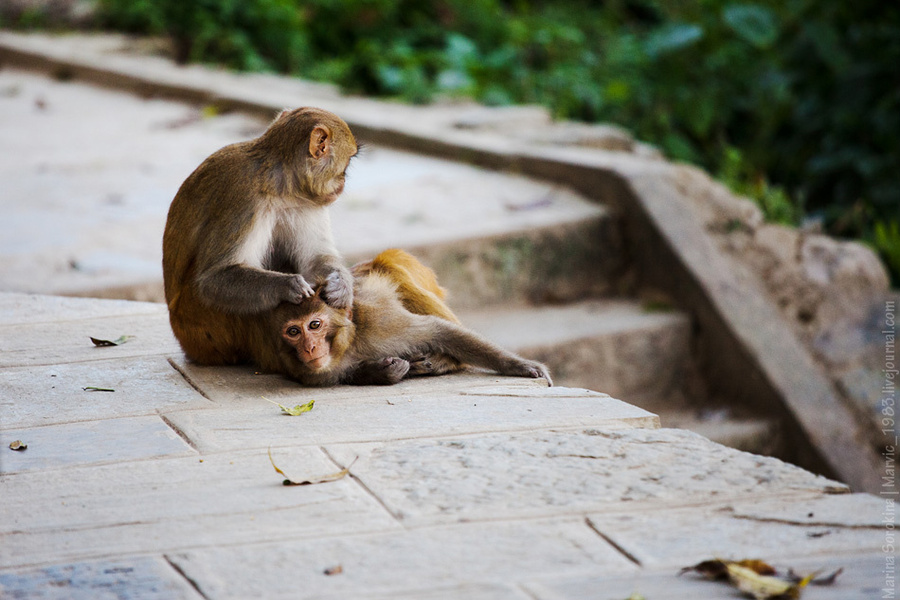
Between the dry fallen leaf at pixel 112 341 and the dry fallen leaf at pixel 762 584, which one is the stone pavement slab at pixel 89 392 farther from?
the dry fallen leaf at pixel 762 584

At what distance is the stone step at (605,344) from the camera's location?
6680mm

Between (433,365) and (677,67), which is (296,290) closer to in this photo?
(433,365)

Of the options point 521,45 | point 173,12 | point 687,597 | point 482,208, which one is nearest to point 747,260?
point 482,208

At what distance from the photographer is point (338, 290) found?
4.20 meters

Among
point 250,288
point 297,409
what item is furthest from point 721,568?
point 250,288

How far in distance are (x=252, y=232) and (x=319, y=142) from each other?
437mm

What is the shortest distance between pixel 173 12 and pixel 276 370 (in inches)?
385

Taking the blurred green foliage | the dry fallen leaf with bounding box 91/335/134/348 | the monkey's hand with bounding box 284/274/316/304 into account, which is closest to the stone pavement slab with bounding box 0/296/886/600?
the monkey's hand with bounding box 284/274/316/304

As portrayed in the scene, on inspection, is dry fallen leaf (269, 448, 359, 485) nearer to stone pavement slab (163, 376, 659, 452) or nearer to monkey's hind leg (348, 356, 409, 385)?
stone pavement slab (163, 376, 659, 452)

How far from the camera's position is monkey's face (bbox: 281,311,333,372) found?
13.3ft

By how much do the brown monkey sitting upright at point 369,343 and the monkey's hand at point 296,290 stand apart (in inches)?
1.3

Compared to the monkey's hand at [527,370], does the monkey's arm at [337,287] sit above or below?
above

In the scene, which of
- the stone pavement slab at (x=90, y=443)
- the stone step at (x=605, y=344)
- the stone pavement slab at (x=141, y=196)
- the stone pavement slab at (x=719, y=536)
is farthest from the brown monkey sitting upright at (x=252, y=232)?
the stone step at (x=605, y=344)

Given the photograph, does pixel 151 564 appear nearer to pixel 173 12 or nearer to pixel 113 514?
pixel 113 514
